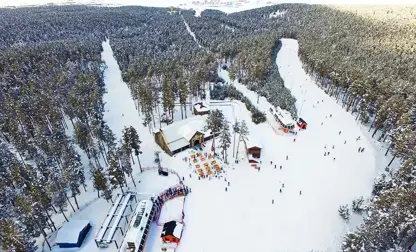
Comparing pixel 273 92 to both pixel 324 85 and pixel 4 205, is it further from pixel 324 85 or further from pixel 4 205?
pixel 4 205

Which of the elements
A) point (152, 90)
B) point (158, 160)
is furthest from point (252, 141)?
point (152, 90)

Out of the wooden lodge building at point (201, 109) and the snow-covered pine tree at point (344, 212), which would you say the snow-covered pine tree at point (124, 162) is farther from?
the snow-covered pine tree at point (344, 212)

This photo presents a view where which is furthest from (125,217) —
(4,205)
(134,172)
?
(4,205)

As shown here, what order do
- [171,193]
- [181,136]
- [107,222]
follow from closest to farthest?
1. [107,222]
2. [171,193]
3. [181,136]

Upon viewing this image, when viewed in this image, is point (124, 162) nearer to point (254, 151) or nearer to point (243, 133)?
point (243, 133)

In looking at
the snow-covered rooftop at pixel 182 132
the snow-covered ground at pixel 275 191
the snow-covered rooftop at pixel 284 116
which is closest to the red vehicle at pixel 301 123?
the snow-covered ground at pixel 275 191
